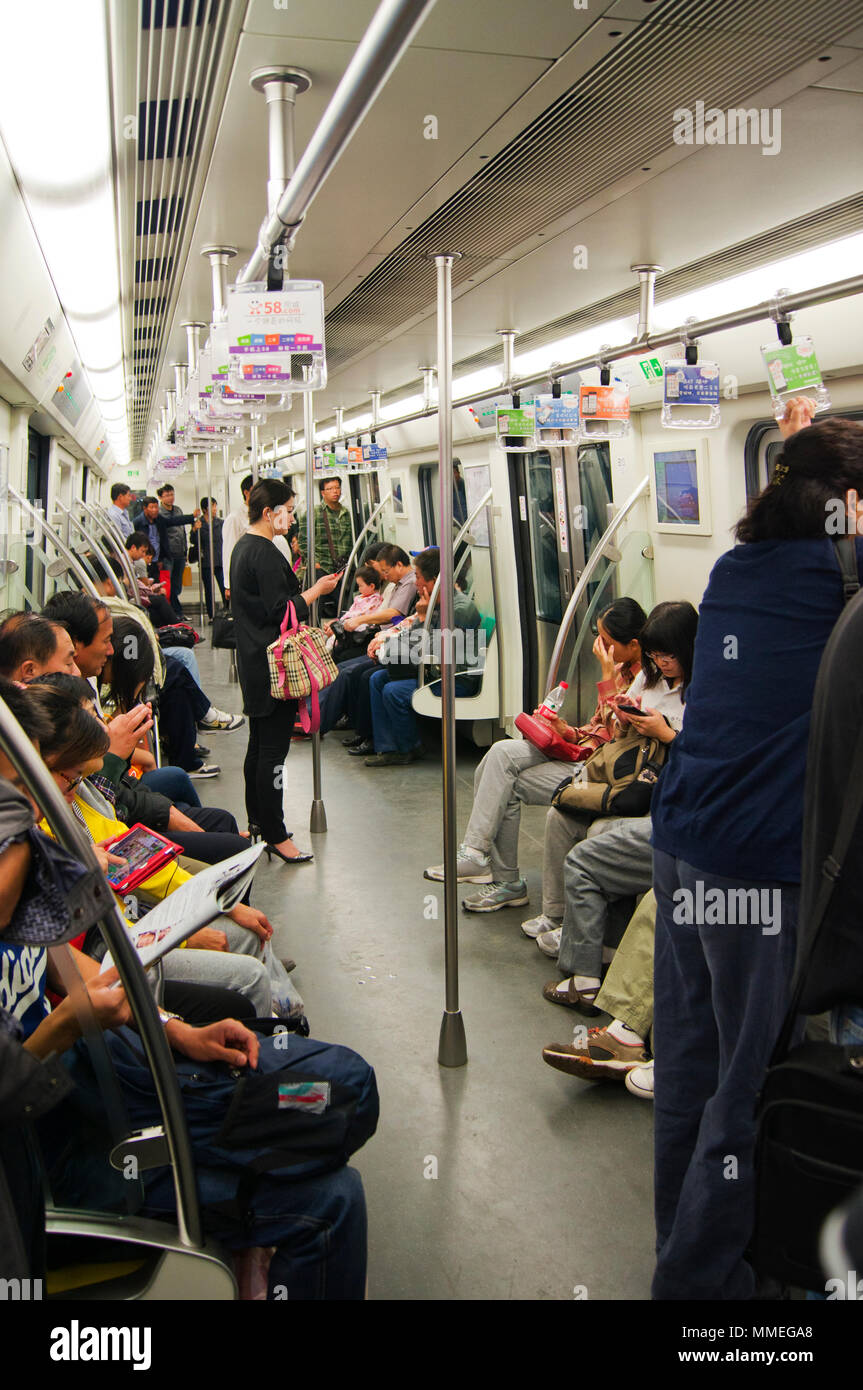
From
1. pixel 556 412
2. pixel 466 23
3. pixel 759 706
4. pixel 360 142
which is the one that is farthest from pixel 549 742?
pixel 466 23

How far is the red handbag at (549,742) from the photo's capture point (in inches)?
181

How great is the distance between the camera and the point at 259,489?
509 cm

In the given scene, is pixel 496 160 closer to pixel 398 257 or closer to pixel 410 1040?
pixel 398 257

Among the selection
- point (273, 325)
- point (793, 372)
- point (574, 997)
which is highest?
point (273, 325)

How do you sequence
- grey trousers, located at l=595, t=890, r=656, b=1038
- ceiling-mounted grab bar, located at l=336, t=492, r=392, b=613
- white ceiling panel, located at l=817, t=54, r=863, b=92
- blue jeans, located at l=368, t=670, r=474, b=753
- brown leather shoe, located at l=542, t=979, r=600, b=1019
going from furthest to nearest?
ceiling-mounted grab bar, located at l=336, t=492, r=392, b=613 < blue jeans, located at l=368, t=670, r=474, b=753 < brown leather shoe, located at l=542, t=979, r=600, b=1019 < grey trousers, located at l=595, t=890, r=656, b=1038 < white ceiling panel, located at l=817, t=54, r=863, b=92

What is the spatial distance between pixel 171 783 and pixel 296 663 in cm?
79

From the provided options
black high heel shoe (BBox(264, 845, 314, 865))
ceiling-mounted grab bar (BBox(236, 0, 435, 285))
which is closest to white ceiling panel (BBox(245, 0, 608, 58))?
ceiling-mounted grab bar (BBox(236, 0, 435, 285))

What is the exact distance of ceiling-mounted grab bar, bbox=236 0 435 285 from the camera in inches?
69.3

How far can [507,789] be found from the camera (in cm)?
465

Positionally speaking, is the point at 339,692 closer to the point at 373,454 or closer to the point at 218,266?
the point at 373,454

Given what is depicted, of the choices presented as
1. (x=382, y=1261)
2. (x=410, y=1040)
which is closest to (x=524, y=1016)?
(x=410, y=1040)

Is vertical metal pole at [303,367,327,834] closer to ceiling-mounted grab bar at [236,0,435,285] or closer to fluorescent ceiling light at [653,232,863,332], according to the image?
fluorescent ceiling light at [653,232,863,332]

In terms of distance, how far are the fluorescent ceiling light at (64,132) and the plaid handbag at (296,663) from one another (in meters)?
1.94

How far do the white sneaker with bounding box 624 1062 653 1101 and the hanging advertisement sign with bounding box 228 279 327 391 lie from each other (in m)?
2.67
